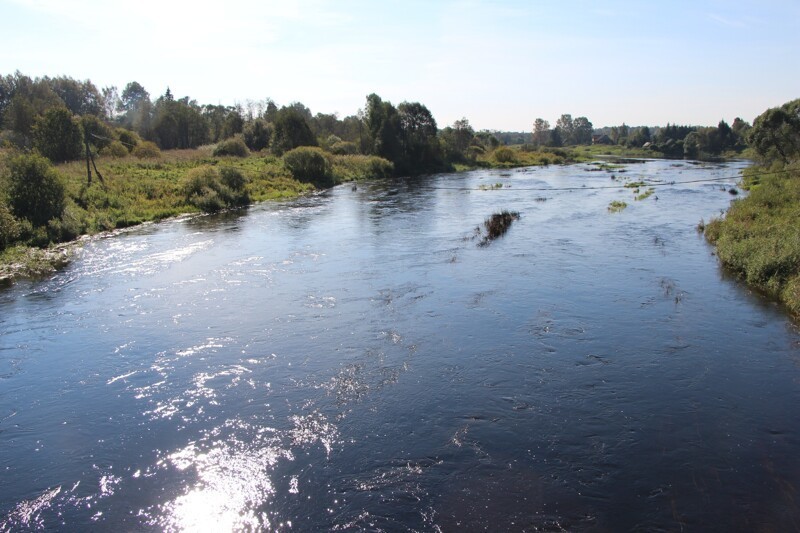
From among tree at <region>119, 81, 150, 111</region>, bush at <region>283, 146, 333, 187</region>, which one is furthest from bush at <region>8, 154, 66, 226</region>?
tree at <region>119, 81, 150, 111</region>

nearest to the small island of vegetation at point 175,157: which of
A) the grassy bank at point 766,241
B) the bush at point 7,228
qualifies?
the bush at point 7,228

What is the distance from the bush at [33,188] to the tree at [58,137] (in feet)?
99.9

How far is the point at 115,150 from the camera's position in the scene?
60000 mm

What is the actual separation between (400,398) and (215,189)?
3729 cm

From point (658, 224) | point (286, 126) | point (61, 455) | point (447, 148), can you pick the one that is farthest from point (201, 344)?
point (447, 148)

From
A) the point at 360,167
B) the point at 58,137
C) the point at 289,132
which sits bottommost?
the point at 360,167

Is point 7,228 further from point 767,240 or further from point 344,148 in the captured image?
point 344,148

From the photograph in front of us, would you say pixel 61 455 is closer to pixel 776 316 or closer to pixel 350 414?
pixel 350 414

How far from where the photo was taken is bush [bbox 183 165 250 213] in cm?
4216

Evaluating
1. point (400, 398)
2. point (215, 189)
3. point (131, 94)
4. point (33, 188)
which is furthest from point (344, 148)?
point (131, 94)

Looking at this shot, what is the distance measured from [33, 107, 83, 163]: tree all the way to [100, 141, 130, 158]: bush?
286 cm

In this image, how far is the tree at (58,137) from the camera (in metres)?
55.6

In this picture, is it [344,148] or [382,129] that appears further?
[344,148]

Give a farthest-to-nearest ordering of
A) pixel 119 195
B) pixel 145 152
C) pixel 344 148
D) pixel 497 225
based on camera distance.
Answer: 1. pixel 344 148
2. pixel 145 152
3. pixel 119 195
4. pixel 497 225
